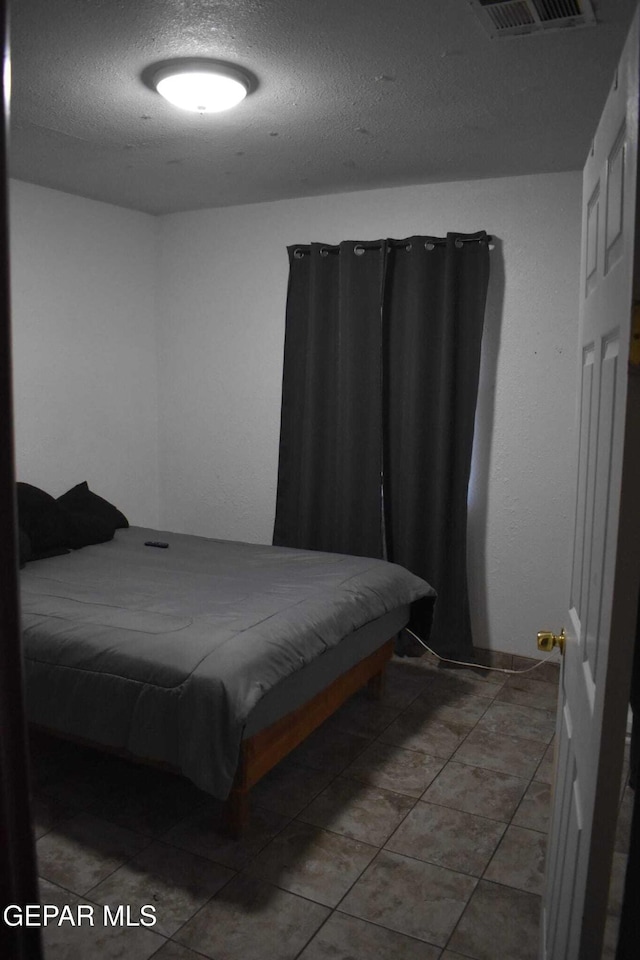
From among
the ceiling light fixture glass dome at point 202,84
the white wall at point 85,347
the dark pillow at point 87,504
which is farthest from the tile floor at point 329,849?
the ceiling light fixture glass dome at point 202,84

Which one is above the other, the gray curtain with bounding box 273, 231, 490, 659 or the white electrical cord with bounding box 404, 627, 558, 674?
the gray curtain with bounding box 273, 231, 490, 659

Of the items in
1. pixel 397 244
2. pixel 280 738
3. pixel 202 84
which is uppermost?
pixel 202 84

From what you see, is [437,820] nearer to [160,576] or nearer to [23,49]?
[160,576]

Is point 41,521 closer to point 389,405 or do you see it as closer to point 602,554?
point 389,405

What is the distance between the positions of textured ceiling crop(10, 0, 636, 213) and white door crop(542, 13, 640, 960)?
0.96 metres

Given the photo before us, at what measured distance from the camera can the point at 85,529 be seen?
13.0ft

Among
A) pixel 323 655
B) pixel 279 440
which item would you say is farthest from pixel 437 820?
pixel 279 440

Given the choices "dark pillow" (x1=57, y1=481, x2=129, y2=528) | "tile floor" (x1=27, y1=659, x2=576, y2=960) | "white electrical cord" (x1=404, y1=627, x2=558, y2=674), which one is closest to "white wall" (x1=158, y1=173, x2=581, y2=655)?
"white electrical cord" (x1=404, y1=627, x2=558, y2=674)

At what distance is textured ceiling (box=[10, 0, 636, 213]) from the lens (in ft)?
7.00

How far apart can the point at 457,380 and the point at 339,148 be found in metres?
1.33

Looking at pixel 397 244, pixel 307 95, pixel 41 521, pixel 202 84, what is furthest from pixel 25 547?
pixel 397 244

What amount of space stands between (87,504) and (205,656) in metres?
2.07

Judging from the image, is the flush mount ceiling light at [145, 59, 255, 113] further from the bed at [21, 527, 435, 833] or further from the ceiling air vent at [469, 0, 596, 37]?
Result: the bed at [21, 527, 435, 833]

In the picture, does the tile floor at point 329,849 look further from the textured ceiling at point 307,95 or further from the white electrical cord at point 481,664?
the textured ceiling at point 307,95
